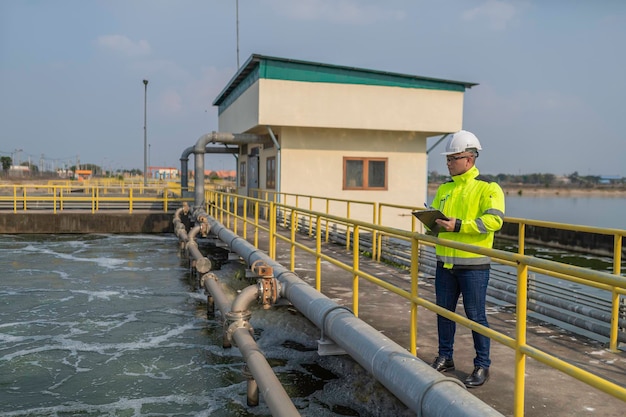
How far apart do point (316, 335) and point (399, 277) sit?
1.99 meters

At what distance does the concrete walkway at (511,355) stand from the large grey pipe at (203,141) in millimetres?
12383

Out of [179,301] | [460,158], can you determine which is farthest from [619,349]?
[179,301]

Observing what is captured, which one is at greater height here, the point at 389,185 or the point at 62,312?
the point at 389,185

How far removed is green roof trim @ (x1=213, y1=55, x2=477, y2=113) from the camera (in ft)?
56.2

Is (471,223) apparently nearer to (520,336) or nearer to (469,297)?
(469,297)

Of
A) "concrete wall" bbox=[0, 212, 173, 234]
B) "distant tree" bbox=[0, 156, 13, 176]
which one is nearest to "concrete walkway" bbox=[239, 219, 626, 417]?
"concrete wall" bbox=[0, 212, 173, 234]

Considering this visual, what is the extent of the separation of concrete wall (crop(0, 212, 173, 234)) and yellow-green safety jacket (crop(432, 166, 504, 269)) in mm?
18616

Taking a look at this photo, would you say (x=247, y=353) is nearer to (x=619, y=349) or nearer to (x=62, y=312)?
(x=619, y=349)

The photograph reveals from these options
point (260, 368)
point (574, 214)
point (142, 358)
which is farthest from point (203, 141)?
point (574, 214)

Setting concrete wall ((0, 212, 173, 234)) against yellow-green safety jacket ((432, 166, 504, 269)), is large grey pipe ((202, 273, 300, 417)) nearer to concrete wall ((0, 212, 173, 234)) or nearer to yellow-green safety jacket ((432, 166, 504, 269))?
yellow-green safety jacket ((432, 166, 504, 269))

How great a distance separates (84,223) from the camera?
2089cm

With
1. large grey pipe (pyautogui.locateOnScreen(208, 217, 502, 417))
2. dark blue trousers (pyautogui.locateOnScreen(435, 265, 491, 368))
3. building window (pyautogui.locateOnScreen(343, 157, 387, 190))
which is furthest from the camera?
building window (pyautogui.locateOnScreen(343, 157, 387, 190))

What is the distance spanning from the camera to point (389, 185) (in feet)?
63.4

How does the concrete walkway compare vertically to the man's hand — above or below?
below
